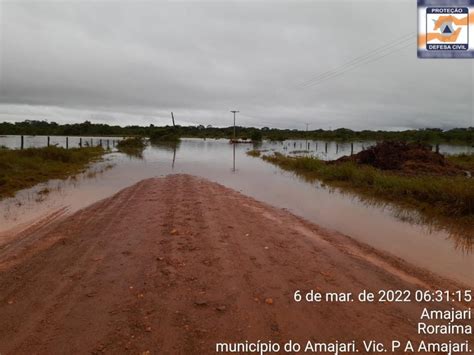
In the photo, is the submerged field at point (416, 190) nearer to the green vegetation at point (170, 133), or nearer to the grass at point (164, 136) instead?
the grass at point (164, 136)

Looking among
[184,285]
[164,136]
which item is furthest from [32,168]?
[164,136]

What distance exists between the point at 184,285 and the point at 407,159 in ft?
58.1

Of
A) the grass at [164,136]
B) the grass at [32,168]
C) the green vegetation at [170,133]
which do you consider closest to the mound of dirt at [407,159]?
the grass at [32,168]

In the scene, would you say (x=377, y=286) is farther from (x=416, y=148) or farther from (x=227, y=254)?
(x=416, y=148)

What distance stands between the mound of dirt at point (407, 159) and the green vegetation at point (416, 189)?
336cm

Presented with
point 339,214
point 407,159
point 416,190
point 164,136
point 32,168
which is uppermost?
point 164,136

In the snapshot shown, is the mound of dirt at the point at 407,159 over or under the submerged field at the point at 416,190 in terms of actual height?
over

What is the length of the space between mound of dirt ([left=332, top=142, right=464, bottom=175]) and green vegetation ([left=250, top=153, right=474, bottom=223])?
11.0 ft

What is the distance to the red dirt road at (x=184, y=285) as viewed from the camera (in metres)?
3.21

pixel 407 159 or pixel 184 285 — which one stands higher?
pixel 407 159

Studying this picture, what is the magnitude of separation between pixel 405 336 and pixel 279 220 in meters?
4.60

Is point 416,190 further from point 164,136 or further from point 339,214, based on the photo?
point 164,136

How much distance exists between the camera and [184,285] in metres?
4.13

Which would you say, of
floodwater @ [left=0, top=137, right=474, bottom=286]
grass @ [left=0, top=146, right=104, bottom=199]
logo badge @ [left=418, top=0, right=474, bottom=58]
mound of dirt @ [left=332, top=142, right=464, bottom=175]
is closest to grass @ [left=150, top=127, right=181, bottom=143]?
grass @ [left=0, top=146, right=104, bottom=199]
